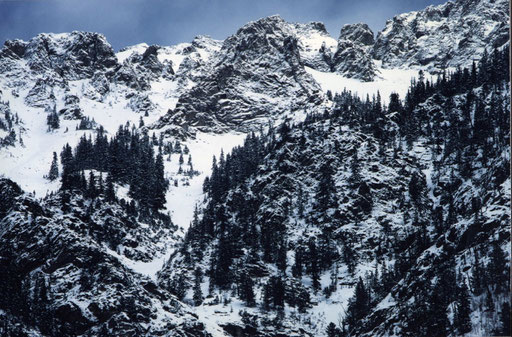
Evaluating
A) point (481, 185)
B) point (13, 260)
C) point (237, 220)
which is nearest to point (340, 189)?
point (237, 220)

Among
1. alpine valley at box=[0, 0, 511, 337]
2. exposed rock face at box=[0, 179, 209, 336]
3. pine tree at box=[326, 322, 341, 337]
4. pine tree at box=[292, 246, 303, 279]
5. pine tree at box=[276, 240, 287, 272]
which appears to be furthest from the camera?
pine tree at box=[276, 240, 287, 272]

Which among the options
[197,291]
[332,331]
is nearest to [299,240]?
[197,291]

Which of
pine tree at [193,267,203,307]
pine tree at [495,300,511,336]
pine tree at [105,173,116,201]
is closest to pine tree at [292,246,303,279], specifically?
pine tree at [193,267,203,307]

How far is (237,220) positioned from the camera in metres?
167

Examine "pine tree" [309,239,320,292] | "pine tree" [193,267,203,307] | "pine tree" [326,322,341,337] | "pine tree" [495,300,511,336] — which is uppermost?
"pine tree" [309,239,320,292]

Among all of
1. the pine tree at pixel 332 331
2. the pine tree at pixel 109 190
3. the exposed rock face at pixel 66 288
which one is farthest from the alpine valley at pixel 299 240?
the pine tree at pixel 109 190

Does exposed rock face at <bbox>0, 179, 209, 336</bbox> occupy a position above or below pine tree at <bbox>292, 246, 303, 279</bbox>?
below

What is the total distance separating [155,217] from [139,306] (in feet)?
224

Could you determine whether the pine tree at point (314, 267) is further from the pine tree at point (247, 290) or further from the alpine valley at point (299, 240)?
the pine tree at point (247, 290)

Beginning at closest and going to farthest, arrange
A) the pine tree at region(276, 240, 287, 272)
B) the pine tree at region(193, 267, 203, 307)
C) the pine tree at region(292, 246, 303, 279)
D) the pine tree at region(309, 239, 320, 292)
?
the pine tree at region(193, 267, 203, 307)
the pine tree at region(309, 239, 320, 292)
the pine tree at region(292, 246, 303, 279)
the pine tree at region(276, 240, 287, 272)

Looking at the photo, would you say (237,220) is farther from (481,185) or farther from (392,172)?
(481,185)

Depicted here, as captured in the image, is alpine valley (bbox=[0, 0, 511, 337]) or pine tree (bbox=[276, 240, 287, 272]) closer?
alpine valley (bbox=[0, 0, 511, 337])

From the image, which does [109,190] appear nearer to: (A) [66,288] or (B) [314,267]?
(A) [66,288]

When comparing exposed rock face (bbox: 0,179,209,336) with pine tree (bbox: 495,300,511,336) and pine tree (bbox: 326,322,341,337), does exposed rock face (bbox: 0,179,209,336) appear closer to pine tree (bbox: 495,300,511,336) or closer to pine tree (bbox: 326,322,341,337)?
pine tree (bbox: 326,322,341,337)
